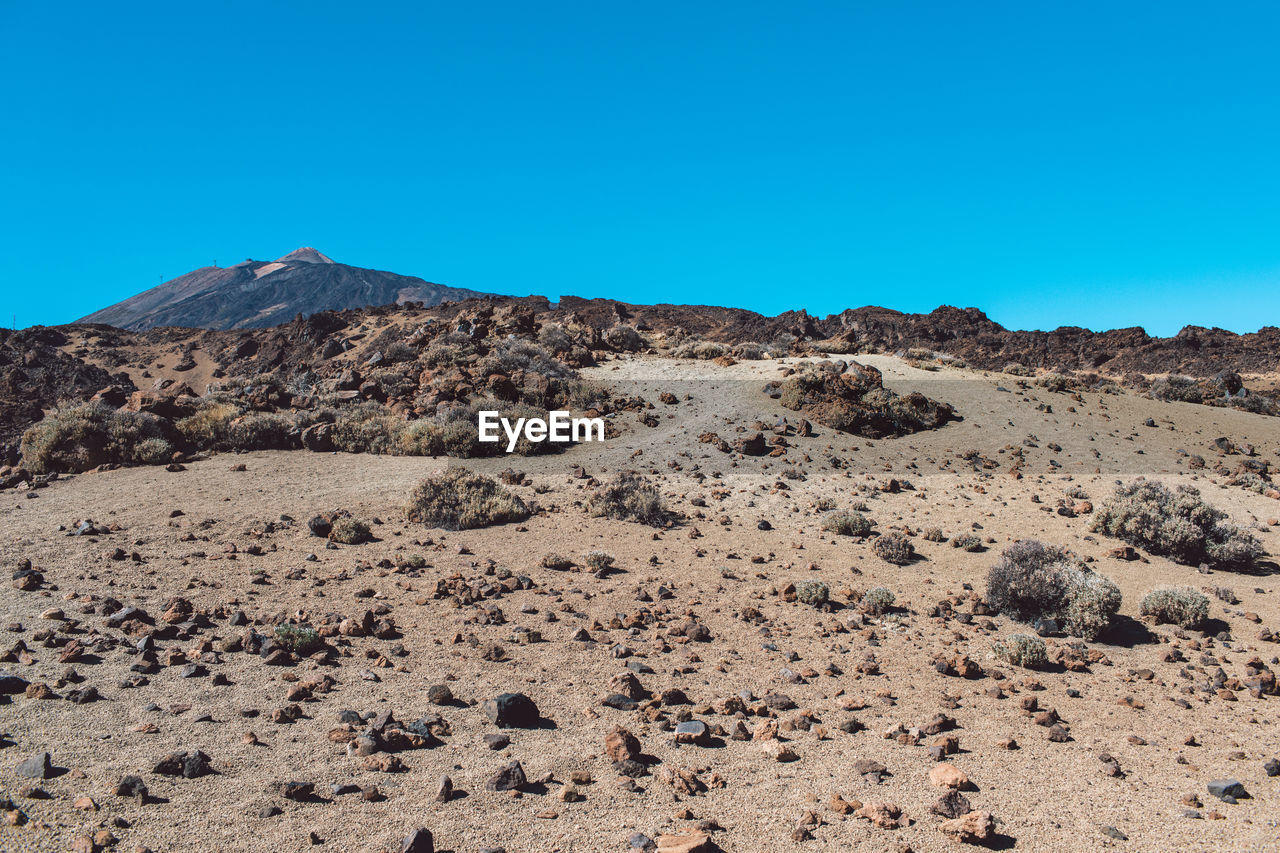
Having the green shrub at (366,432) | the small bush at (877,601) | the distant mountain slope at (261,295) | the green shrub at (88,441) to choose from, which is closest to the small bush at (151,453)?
the green shrub at (88,441)

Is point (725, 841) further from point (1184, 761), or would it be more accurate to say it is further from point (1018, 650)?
point (1018, 650)

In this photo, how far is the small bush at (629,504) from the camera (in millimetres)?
10688

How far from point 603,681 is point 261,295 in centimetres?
10339

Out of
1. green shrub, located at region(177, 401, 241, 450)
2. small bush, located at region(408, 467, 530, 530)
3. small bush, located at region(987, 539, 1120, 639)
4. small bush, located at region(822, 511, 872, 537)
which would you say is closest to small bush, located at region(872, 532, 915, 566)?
small bush, located at region(822, 511, 872, 537)

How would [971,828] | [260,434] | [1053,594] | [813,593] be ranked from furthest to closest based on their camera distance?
[260,434] → [813,593] → [1053,594] → [971,828]

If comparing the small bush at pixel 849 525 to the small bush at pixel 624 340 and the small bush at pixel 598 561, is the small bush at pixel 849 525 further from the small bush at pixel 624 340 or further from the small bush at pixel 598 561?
the small bush at pixel 624 340

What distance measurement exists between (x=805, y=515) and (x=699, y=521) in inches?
69.9

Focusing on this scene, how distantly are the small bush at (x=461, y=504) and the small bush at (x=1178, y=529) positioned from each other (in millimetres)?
8665

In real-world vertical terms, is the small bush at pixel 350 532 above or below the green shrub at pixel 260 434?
below

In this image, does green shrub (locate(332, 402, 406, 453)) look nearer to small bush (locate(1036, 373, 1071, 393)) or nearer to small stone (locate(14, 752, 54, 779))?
small stone (locate(14, 752, 54, 779))

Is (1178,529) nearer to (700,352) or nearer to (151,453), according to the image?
(700,352)

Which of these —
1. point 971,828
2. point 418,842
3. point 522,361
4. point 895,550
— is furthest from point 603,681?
point 522,361

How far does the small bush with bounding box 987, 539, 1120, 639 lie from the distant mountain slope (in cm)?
8663

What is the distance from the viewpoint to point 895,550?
361 inches
